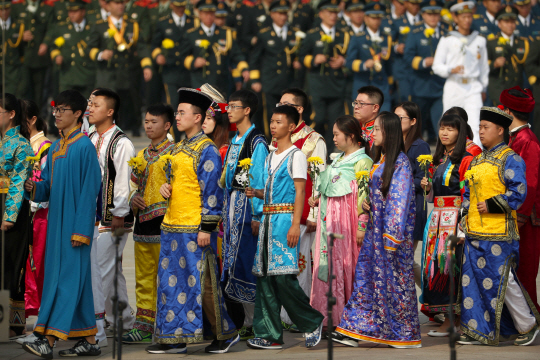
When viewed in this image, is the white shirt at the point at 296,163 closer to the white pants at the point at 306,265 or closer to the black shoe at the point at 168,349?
the white pants at the point at 306,265

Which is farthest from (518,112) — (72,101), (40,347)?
(40,347)

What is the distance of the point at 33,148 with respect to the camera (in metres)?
8.08

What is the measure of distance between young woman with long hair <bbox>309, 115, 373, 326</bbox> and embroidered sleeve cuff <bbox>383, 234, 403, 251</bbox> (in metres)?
0.48

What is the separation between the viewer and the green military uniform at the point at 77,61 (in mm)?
17302

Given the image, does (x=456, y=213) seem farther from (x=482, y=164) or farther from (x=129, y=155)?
(x=129, y=155)

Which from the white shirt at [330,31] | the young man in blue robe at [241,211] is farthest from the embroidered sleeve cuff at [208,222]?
the white shirt at [330,31]

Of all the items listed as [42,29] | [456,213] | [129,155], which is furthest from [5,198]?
[42,29]

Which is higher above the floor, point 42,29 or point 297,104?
point 42,29

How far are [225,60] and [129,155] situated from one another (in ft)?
29.4

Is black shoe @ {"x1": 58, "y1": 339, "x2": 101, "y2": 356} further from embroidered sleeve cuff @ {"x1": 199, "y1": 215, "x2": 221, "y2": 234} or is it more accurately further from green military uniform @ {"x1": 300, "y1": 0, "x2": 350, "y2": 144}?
green military uniform @ {"x1": 300, "y1": 0, "x2": 350, "y2": 144}

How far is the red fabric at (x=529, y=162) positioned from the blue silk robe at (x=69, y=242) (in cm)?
326

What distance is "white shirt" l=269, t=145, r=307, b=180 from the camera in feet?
23.4

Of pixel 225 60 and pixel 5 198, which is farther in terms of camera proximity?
pixel 225 60

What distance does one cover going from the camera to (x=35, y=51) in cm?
1811
